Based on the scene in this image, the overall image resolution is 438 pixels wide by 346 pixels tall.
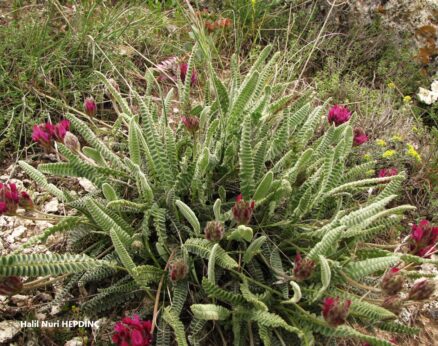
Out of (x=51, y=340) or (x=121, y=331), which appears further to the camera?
(x=51, y=340)

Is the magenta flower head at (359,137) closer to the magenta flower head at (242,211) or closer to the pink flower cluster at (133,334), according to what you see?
the magenta flower head at (242,211)

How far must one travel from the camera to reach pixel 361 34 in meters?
3.24


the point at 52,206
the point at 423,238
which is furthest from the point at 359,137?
→ the point at 52,206

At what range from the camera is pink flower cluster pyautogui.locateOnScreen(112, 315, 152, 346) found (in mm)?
1272

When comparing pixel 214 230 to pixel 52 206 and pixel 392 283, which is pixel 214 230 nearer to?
pixel 392 283

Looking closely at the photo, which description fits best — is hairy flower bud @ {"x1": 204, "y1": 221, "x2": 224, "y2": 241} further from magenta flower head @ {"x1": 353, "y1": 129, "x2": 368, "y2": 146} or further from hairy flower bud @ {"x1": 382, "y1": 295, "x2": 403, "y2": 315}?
magenta flower head @ {"x1": 353, "y1": 129, "x2": 368, "y2": 146}

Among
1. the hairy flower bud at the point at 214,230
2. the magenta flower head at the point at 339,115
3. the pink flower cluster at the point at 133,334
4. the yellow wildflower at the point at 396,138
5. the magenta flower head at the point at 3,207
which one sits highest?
the magenta flower head at the point at 339,115

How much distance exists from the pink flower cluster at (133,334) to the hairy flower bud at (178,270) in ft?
0.55

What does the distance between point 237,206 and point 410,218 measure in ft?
4.13

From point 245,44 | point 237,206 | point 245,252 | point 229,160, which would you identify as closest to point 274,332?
point 245,252

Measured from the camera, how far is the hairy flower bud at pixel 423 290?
4.41 ft

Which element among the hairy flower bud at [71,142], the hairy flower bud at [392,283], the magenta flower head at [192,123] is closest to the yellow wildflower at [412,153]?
the hairy flower bud at [392,283]

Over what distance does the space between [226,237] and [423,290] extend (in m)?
0.63

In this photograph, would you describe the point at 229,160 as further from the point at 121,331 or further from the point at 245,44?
the point at 245,44
